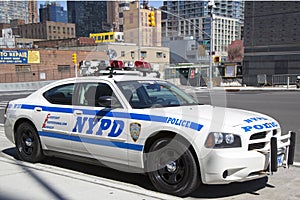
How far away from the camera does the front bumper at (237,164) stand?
429cm

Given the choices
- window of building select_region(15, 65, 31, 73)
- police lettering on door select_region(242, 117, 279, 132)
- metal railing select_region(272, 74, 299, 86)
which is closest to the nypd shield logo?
police lettering on door select_region(242, 117, 279, 132)

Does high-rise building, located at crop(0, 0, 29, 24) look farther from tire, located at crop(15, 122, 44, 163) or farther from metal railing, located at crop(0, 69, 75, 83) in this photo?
tire, located at crop(15, 122, 44, 163)

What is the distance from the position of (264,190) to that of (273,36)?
3478 centimetres

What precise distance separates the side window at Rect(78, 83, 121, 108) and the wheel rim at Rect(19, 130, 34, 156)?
4.69ft

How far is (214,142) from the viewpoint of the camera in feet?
14.2

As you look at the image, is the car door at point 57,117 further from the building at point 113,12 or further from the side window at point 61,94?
the building at point 113,12

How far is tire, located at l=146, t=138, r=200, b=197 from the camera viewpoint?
4.50 meters

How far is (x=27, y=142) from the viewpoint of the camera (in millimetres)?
6520

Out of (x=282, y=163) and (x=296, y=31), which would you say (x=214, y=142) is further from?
(x=296, y=31)

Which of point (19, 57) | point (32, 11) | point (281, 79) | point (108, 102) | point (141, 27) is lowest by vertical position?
point (281, 79)

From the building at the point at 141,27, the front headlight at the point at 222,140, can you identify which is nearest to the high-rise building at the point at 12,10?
the building at the point at 141,27

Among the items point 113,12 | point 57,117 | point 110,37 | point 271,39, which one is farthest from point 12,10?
point 57,117

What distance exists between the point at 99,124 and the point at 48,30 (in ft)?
428

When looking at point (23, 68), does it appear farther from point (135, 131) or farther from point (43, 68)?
point (135, 131)
